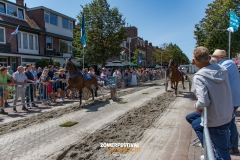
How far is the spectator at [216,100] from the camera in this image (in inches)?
104

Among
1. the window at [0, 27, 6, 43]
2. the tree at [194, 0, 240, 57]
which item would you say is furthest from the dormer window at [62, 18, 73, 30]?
the tree at [194, 0, 240, 57]

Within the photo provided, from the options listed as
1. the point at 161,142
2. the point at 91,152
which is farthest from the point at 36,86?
the point at 161,142

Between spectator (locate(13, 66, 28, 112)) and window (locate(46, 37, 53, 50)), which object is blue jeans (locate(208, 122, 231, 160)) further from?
window (locate(46, 37, 53, 50))

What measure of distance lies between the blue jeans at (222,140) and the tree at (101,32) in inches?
837

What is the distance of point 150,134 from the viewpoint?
219 inches

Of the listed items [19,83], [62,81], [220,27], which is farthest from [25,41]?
[220,27]

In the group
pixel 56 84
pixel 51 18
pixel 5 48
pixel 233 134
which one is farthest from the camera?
pixel 51 18

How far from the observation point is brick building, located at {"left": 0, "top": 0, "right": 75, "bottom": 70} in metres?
22.0

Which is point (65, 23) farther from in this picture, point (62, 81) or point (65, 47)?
point (62, 81)

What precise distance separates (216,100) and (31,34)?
88.1 ft

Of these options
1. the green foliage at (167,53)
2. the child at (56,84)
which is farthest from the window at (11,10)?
the green foliage at (167,53)

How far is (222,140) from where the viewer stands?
272cm

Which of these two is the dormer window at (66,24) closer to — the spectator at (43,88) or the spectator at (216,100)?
the spectator at (43,88)

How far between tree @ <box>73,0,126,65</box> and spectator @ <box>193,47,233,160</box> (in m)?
21.1
